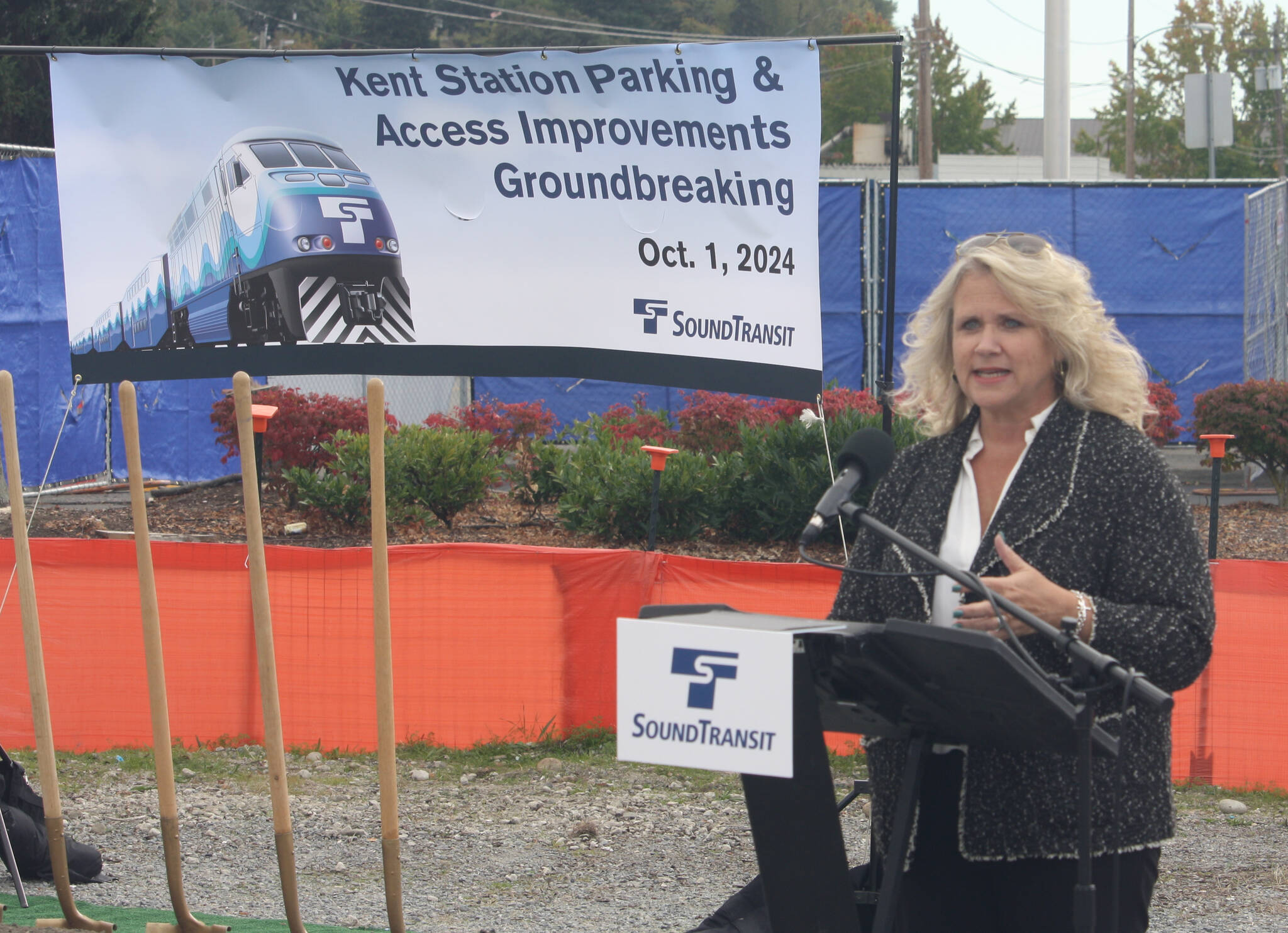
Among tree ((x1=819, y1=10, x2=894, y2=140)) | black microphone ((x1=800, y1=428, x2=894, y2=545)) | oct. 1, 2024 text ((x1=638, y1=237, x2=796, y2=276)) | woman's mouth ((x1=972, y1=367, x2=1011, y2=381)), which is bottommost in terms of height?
black microphone ((x1=800, y1=428, x2=894, y2=545))

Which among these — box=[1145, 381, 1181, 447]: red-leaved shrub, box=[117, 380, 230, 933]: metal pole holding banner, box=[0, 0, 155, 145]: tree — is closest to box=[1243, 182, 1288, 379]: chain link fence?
box=[1145, 381, 1181, 447]: red-leaved shrub

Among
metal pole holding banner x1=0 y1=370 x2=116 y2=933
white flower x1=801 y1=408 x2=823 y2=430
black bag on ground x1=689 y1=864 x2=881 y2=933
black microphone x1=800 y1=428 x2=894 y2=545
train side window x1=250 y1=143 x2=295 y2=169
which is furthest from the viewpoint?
white flower x1=801 y1=408 x2=823 y2=430

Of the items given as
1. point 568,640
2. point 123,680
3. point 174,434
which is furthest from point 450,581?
point 174,434

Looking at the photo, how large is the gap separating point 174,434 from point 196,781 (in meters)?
9.80

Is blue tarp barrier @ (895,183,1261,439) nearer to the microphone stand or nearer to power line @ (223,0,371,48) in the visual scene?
the microphone stand

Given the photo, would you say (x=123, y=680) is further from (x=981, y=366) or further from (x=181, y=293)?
(x=981, y=366)

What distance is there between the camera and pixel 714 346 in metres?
6.95

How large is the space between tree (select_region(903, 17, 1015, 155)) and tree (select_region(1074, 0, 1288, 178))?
1280cm

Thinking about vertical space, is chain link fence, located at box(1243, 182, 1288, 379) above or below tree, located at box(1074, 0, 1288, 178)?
below

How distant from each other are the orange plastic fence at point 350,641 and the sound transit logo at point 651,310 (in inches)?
47.6

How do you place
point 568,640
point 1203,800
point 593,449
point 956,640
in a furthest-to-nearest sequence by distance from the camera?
point 593,449 < point 568,640 < point 1203,800 < point 956,640

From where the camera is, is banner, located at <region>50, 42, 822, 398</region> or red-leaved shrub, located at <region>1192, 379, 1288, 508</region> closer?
banner, located at <region>50, 42, 822, 398</region>

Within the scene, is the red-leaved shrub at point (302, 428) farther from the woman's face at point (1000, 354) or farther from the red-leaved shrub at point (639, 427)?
the woman's face at point (1000, 354)

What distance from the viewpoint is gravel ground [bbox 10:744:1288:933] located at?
4.73 meters
